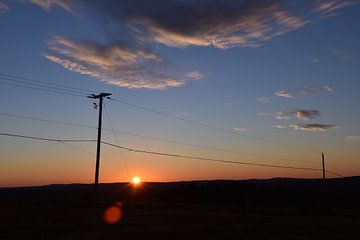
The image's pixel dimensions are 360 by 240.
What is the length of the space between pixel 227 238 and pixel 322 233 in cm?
859

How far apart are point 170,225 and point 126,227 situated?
11.3 ft

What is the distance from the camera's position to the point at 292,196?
141m

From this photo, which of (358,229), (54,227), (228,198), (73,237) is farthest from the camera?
(228,198)

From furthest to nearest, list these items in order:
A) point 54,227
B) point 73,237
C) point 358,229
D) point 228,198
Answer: point 228,198 < point 358,229 < point 54,227 < point 73,237

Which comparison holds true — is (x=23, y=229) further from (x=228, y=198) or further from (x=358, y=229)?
(x=228, y=198)

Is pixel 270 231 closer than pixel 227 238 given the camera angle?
No

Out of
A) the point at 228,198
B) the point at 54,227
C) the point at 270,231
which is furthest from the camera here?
the point at 228,198

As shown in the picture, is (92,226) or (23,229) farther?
(92,226)

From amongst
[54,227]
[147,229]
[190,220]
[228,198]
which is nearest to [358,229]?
[190,220]

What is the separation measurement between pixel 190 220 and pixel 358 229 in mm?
13129

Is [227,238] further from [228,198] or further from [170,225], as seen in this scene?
[228,198]

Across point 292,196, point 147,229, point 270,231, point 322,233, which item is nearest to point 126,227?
point 147,229

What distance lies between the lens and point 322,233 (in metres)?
34.2

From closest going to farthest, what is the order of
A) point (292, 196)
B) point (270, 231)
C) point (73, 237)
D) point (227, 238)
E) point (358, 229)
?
Result: point (73, 237) → point (227, 238) → point (270, 231) → point (358, 229) → point (292, 196)
